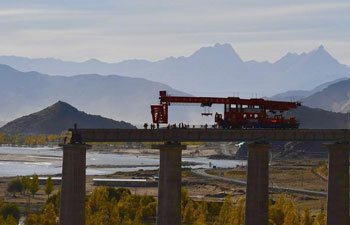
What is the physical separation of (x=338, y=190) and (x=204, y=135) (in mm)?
16178

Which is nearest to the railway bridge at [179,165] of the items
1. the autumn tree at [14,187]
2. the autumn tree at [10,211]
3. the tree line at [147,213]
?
the tree line at [147,213]

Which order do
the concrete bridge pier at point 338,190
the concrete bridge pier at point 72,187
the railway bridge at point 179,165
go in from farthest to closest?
the concrete bridge pier at point 338,190 < the railway bridge at point 179,165 < the concrete bridge pier at point 72,187

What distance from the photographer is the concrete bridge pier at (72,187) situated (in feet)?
210

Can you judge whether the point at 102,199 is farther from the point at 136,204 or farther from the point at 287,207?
the point at 287,207

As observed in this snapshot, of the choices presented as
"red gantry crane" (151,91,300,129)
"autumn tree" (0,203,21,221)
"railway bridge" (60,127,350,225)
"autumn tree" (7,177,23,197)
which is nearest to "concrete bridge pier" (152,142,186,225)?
"railway bridge" (60,127,350,225)

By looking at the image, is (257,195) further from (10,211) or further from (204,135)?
(10,211)

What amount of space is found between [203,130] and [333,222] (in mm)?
17694

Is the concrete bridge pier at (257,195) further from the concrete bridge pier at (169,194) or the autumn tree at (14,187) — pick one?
the autumn tree at (14,187)

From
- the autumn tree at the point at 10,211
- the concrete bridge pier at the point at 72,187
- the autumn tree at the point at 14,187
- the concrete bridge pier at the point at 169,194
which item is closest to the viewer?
the concrete bridge pier at the point at 72,187

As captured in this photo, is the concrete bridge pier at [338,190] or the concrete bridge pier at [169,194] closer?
the concrete bridge pier at [169,194]

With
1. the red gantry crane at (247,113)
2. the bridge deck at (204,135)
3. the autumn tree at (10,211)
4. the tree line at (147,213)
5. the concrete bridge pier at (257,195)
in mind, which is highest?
the red gantry crane at (247,113)

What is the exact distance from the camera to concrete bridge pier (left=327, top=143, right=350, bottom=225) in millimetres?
81062

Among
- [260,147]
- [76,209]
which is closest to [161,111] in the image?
[260,147]

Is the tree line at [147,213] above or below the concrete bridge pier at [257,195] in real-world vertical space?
Result: below
